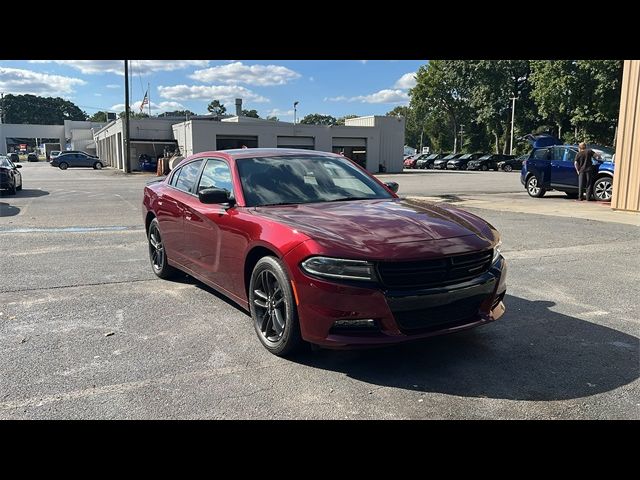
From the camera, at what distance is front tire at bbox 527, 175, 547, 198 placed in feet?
57.4

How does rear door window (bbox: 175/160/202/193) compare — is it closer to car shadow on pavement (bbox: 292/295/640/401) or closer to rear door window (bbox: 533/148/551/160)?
car shadow on pavement (bbox: 292/295/640/401)

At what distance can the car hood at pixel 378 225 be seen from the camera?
3.53 metres

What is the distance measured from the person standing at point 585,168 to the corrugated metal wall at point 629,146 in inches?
71.5

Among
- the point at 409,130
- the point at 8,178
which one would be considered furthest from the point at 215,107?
the point at 8,178

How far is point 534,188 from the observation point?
58.0ft

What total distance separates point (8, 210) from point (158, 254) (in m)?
9.57

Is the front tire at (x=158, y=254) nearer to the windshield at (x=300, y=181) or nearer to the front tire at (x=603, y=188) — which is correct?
the windshield at (x=300, y=181)

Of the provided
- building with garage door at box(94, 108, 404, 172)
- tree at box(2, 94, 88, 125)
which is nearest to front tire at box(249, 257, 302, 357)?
building with garage door at box(94, 108, 404, 172)

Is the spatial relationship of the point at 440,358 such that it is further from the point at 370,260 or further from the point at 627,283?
the point at 627,283

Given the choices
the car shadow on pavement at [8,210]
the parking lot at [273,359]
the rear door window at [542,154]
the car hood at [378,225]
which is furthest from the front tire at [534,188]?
the car shadow on pavement at [8,210]

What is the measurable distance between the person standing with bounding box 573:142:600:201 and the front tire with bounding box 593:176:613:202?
14cm
